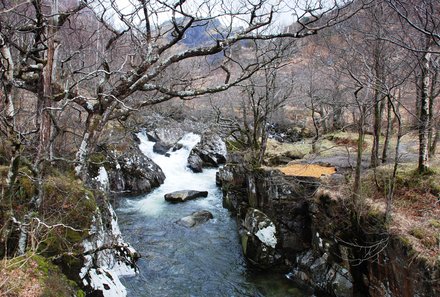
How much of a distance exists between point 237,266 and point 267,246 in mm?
1033

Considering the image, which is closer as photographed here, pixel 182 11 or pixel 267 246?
pixel 182 11

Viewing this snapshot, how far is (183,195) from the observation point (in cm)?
1458

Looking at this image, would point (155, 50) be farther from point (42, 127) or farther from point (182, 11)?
point (42, 127)

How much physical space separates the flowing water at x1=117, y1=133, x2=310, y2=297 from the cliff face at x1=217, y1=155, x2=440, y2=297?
68cm

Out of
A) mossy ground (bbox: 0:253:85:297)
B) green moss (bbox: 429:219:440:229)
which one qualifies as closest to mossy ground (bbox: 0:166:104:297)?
mossy ground (bbox: 0:253:85:297)

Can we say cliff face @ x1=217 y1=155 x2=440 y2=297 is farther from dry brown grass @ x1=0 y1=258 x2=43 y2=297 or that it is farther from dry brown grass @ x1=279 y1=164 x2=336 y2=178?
dry brown grass @ x1=0 y1=258 x2=43 y2=297

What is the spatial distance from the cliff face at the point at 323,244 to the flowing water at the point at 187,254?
68 cm

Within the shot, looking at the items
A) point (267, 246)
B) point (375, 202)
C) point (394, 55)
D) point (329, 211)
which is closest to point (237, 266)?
point (267, 246)

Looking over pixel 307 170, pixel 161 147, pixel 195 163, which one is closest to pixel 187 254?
pixel 307 170

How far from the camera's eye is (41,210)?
5438 millimetres

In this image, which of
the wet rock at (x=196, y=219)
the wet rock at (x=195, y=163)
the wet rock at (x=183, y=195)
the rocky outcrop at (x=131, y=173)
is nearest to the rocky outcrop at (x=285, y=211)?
the wet rock at (x=196, y=219)

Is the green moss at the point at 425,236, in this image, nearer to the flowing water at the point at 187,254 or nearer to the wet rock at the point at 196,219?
the flowing water at the point at 187,254

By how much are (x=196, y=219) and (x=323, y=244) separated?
17.7 ft

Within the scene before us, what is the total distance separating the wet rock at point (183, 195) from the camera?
14406mm
